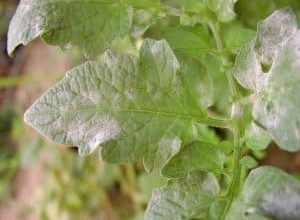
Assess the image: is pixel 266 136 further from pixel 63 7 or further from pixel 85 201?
pixel 85 201

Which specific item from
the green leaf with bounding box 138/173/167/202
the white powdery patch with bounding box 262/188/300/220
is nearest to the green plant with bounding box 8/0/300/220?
the white powdery patch with bounding box 262/188/300/220

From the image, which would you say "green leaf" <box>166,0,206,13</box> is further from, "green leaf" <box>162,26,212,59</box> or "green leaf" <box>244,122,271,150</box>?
"green leaf" <box>244,122,271,150</box>

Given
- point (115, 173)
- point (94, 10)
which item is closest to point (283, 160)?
point (115, 173)

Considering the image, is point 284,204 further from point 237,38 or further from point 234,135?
point 237,38

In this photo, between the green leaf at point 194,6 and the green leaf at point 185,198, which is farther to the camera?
the green leaf at point 194,6

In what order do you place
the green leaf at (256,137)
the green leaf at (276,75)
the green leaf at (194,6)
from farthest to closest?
the green leaf at (194,6) < the green leaf at (256,137) < the green leaf at (276,75)

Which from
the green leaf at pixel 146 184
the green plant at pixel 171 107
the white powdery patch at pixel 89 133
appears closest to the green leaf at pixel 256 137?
the green plant at pixel 171 107

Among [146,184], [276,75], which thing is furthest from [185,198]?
[146,184]

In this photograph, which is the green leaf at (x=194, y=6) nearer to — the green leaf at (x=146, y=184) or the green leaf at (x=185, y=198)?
the green leaf at (x=185, y=198)

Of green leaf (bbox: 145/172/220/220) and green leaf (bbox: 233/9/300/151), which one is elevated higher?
green leaf (bbox: 233/9/300/151)
